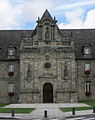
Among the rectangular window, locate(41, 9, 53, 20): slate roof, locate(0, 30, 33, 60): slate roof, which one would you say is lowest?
the rectangular window

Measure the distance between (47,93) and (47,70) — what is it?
11.5 feet

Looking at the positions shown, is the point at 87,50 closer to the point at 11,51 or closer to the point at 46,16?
the point at 46,16

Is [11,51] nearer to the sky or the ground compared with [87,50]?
nearer to the ground

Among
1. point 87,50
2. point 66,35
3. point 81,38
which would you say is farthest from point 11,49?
point 87,50

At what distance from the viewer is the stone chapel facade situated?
139ft

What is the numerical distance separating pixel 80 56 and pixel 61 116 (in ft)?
77.4

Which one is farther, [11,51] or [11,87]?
[11,51]

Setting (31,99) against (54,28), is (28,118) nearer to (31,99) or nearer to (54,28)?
(31,99)

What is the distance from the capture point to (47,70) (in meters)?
42.7

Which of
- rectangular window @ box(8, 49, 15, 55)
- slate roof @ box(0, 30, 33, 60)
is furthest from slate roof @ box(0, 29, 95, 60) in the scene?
rectangular window @ box(8, 49, 15, 55)

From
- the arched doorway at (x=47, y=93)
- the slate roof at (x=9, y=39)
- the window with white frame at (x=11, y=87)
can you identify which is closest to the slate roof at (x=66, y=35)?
the slate roof at (x=9, y=39)

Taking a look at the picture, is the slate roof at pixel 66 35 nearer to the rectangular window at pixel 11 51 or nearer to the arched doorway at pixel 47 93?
the rectangular window at pixel 11 51

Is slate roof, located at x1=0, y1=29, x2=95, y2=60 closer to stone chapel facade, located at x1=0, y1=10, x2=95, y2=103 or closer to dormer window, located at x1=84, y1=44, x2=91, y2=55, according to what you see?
dormer window, located at x1=84, y1=44, x2=91, y2=55

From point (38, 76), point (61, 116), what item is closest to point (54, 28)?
point (38, 76)
